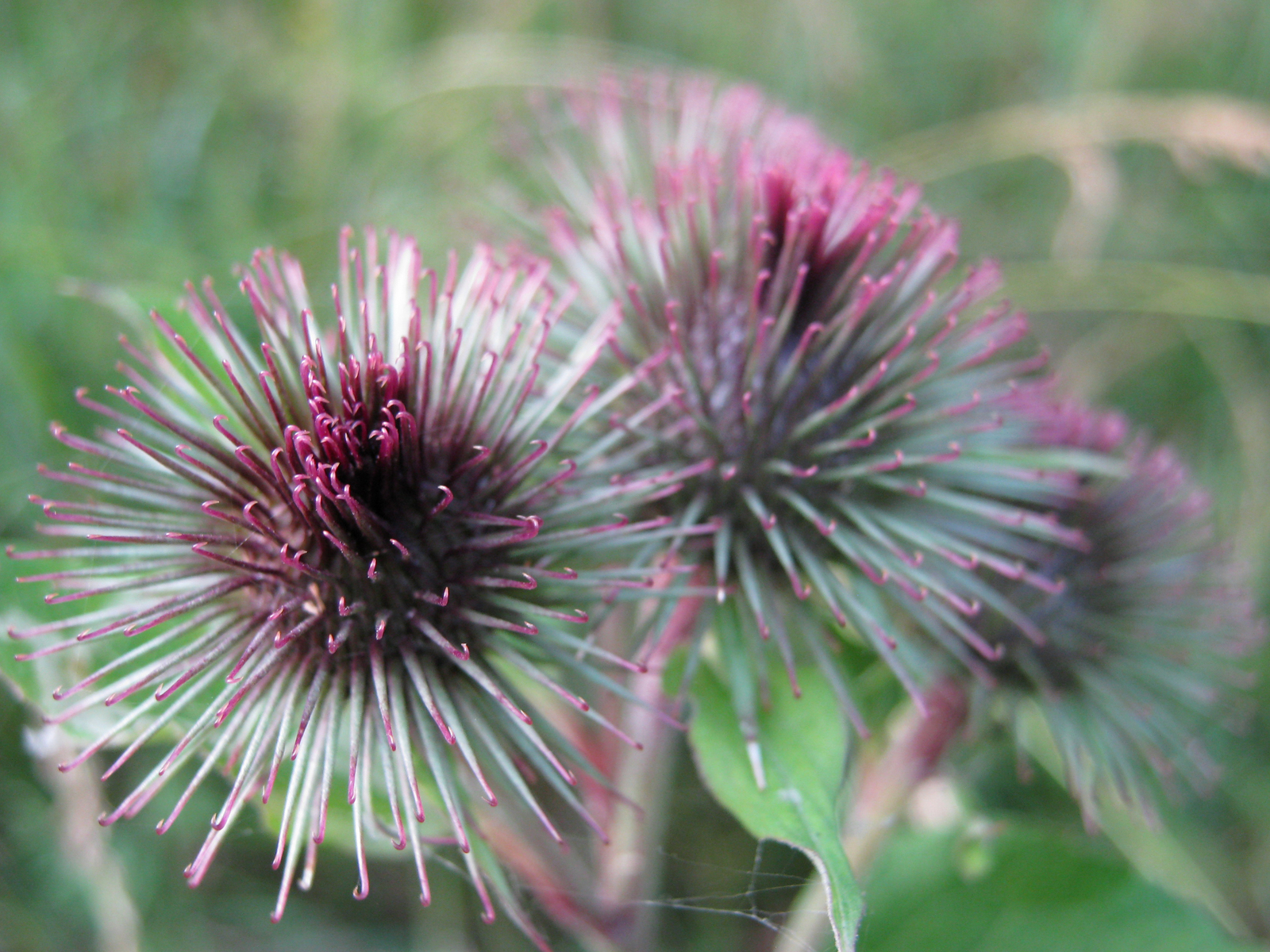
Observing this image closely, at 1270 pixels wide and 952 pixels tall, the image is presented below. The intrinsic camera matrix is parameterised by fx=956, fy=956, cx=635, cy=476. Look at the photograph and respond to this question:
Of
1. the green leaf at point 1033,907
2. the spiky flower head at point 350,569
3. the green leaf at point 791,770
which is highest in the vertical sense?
the spiky flower head at point 350,569

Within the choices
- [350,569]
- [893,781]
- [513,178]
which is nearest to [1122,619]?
[893,781]

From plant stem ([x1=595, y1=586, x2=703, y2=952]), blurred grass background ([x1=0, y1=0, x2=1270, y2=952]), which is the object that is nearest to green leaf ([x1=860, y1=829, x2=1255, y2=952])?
blurred grass background ([x1=0, y1=0, x2=1270, y2=952])

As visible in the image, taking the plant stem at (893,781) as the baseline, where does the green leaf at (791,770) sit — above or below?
above

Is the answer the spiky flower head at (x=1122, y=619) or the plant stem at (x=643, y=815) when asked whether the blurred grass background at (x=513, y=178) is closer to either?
the plant stem at (x=643, y=815)

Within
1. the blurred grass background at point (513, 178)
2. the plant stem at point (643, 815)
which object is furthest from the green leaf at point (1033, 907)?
the plant stem at point (643, 815)

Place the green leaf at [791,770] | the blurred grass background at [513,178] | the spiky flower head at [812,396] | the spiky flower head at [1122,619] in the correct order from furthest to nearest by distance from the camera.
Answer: the blurred grass background at [513,178] < the spiky flower head at [1122,619] < the spiky flower head at [812,396] < the green leaf at [791,770]

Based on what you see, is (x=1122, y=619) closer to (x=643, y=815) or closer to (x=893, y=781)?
(x=893, y=781)
